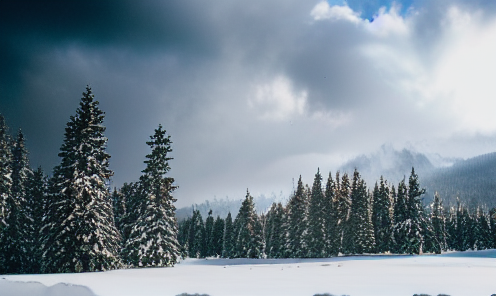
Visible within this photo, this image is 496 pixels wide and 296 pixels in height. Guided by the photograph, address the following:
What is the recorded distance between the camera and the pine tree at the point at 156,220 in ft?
114

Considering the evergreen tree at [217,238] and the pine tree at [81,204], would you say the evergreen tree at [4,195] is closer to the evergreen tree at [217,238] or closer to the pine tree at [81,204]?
the pine tree at [81,204]

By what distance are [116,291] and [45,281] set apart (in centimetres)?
316

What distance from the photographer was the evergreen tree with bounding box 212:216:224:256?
4156 inches

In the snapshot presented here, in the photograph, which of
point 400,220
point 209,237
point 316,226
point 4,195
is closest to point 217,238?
point 209,237

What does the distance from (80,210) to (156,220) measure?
30.3 feet

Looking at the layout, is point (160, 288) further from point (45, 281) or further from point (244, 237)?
point (244, 237)

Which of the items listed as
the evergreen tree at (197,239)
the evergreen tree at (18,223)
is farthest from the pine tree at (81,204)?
the evergreen tree at (197,239)

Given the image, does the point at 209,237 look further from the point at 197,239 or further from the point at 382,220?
the point at 382,220

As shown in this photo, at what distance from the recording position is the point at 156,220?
118ft

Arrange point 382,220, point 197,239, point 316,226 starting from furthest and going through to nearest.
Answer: point 197,239 < point 382,220 < point 316,226

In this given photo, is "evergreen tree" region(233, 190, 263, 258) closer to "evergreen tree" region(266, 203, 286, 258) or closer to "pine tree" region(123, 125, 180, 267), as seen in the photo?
"evergreen tree" region(266, 203, 286, 258)

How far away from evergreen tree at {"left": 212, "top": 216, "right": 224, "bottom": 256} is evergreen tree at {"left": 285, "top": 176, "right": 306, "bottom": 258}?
35159mm

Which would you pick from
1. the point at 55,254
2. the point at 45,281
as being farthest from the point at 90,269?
the point at 45,281

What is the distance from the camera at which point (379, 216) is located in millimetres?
79938
